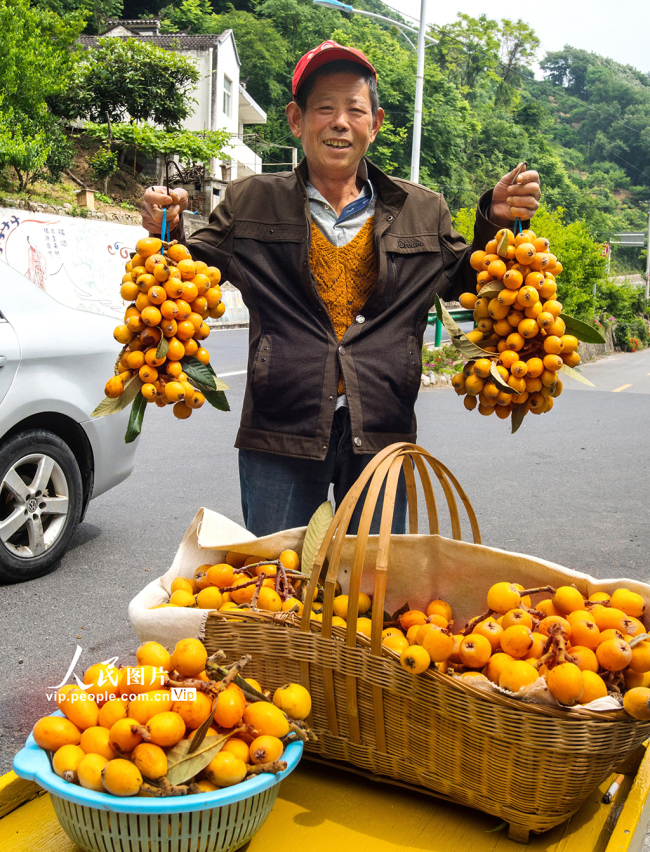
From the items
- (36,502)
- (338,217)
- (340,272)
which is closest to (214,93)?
(36,502)

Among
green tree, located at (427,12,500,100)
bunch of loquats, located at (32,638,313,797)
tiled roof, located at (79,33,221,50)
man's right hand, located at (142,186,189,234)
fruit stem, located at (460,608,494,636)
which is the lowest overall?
bunch of loquats, located at (32,638,313,797)

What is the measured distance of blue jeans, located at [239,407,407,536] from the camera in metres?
2.50

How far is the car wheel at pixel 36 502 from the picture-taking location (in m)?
4.00

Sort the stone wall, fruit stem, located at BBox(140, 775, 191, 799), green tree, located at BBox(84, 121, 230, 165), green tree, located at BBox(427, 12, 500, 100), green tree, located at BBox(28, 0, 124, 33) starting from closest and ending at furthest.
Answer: fruit stem, located at BBox(140, 775, 191, 799) → the stone wall → green tree, located at BBox(84, 121, 230, 165) → green tree, located at BBox(28, 0, 124, 33) → green tree, located at BBox(427, 12, 500, 100)

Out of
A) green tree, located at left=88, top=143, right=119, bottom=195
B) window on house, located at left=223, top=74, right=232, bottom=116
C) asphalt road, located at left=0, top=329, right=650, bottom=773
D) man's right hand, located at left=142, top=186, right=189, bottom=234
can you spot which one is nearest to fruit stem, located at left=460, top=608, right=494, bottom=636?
man's right hand, located at left=142, top=186, right=189, bottom=234

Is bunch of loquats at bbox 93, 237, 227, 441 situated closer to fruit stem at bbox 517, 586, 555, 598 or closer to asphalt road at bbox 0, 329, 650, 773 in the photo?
fruit stem at bbox 517, 586, 555, 598

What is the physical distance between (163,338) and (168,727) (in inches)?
41.7

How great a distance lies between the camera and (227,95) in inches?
1516

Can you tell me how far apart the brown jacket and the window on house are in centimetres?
3883

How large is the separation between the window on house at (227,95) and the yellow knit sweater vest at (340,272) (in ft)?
128

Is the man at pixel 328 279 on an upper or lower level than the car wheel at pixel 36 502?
upper

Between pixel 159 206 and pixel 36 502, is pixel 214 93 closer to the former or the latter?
pixel 36 502

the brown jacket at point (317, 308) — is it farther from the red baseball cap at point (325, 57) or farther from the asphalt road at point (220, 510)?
the asphalt road at point (220, 510)

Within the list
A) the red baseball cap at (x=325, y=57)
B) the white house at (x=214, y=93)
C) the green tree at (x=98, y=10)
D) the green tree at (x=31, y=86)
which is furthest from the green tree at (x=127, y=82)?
the red baseball cap at (x=325, y=57)
